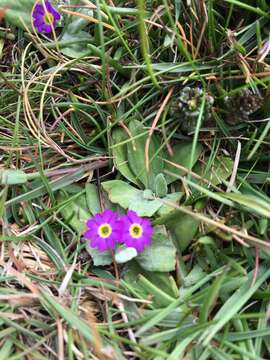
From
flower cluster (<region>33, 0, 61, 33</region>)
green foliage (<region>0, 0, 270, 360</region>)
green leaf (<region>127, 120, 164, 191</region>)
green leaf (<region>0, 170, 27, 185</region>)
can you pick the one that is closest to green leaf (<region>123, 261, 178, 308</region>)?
green foliage (<region>0, 0, 270, 360</region>)

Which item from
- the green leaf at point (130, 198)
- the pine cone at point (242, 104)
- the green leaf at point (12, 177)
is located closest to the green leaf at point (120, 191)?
the green leaf at point (130, 198)

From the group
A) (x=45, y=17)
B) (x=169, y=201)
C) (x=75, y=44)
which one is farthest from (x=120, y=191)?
(x=45, y=17)

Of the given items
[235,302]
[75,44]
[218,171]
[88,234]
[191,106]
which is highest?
[75,44]

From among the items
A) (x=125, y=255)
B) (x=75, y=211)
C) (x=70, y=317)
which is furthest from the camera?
(x=75, y=211)

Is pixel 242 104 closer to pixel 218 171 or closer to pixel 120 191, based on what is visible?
pixel 218 171

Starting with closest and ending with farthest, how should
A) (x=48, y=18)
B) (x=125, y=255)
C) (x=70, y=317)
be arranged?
(x=70, y=317)
(x=125, y=255)
(x=48, y=18)

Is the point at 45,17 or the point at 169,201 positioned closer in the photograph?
the point at 169,201

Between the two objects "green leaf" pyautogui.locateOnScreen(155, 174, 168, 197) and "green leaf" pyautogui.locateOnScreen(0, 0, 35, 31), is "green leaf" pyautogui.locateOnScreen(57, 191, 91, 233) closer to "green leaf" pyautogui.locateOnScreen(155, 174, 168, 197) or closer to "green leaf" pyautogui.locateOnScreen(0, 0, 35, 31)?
"green leaf" pyautogui.locateOnScreen(155, 174, 168, 197)
